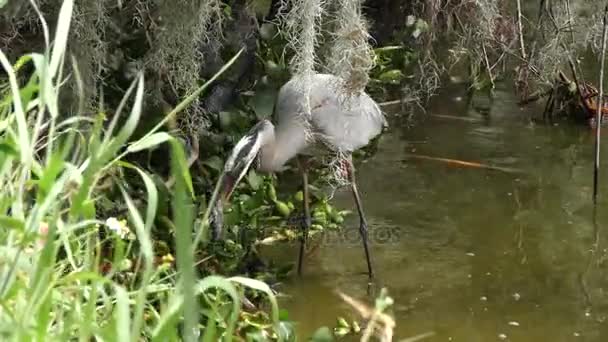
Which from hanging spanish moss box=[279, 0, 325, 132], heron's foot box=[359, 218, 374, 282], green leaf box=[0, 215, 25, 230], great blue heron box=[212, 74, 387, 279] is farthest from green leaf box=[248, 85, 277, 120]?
green leaf box=[0, 215, 25, 230]

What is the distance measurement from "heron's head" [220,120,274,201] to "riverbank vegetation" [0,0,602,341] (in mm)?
134

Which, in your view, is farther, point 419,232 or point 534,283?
point 419,232

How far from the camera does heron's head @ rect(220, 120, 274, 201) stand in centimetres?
321

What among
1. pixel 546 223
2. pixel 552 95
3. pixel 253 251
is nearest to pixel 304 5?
pixel 253 251

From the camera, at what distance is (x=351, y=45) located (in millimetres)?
2807

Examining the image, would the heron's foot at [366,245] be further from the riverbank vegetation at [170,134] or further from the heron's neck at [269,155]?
the heron's neck at [269,155]

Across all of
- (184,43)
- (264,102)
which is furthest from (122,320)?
(264,102)

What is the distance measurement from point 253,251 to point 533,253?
1103 millimetres

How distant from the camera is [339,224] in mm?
4035

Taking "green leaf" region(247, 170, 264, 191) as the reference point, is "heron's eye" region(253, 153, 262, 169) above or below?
above

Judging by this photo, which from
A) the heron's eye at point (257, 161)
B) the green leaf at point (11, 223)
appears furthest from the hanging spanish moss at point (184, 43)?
the green leaf at point (11, 223)

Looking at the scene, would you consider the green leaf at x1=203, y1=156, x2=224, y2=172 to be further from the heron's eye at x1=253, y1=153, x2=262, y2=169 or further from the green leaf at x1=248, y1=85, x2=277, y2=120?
the green leaf at x1=248, y1=85, x2=277, y2=120

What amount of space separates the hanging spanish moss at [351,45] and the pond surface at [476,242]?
0.85 m

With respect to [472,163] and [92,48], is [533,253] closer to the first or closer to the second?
[472,163]
